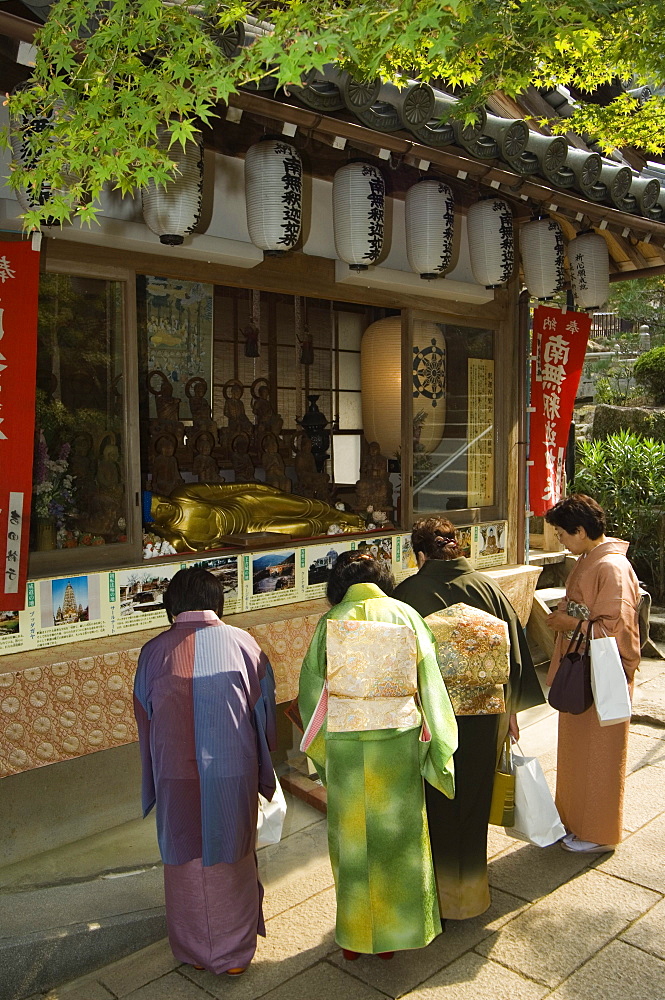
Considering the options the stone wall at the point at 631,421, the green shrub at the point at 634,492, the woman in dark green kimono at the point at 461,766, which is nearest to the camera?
the woman in dark green kimono at the point at 461,766

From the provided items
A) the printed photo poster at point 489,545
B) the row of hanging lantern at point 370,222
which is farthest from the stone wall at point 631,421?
the row of hanging lantern at point 370,222

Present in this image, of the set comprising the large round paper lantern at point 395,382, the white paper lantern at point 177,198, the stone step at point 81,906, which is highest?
the white paper lantern at point 177,198

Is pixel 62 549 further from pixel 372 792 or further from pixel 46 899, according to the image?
pixel 372 792

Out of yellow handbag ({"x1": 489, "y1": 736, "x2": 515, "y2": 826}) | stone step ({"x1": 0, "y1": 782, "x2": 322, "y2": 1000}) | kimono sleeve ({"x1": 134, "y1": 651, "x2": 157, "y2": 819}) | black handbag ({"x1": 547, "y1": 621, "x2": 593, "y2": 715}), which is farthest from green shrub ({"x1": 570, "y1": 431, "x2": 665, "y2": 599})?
kimono sleeve ({"x1": 134, "y1": 651, "x2": 157, "y2": 819})

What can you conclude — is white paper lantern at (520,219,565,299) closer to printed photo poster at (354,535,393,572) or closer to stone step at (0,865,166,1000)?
printed photo poster at (354,535,393,572)

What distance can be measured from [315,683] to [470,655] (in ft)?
2.57

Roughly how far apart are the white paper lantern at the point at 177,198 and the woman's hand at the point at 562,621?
3154mm

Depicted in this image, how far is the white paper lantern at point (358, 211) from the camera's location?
18.6 ft

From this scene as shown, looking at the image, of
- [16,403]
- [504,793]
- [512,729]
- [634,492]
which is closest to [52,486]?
[16,403]

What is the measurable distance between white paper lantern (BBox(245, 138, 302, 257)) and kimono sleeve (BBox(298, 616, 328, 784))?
2.85 metres

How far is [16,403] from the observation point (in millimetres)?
4520

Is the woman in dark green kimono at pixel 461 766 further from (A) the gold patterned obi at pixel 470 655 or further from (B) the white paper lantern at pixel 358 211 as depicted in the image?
(B) the white paper lantern at pixel 358 211

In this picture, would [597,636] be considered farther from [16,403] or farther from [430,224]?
[16,403]

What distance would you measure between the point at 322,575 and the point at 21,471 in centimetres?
261
